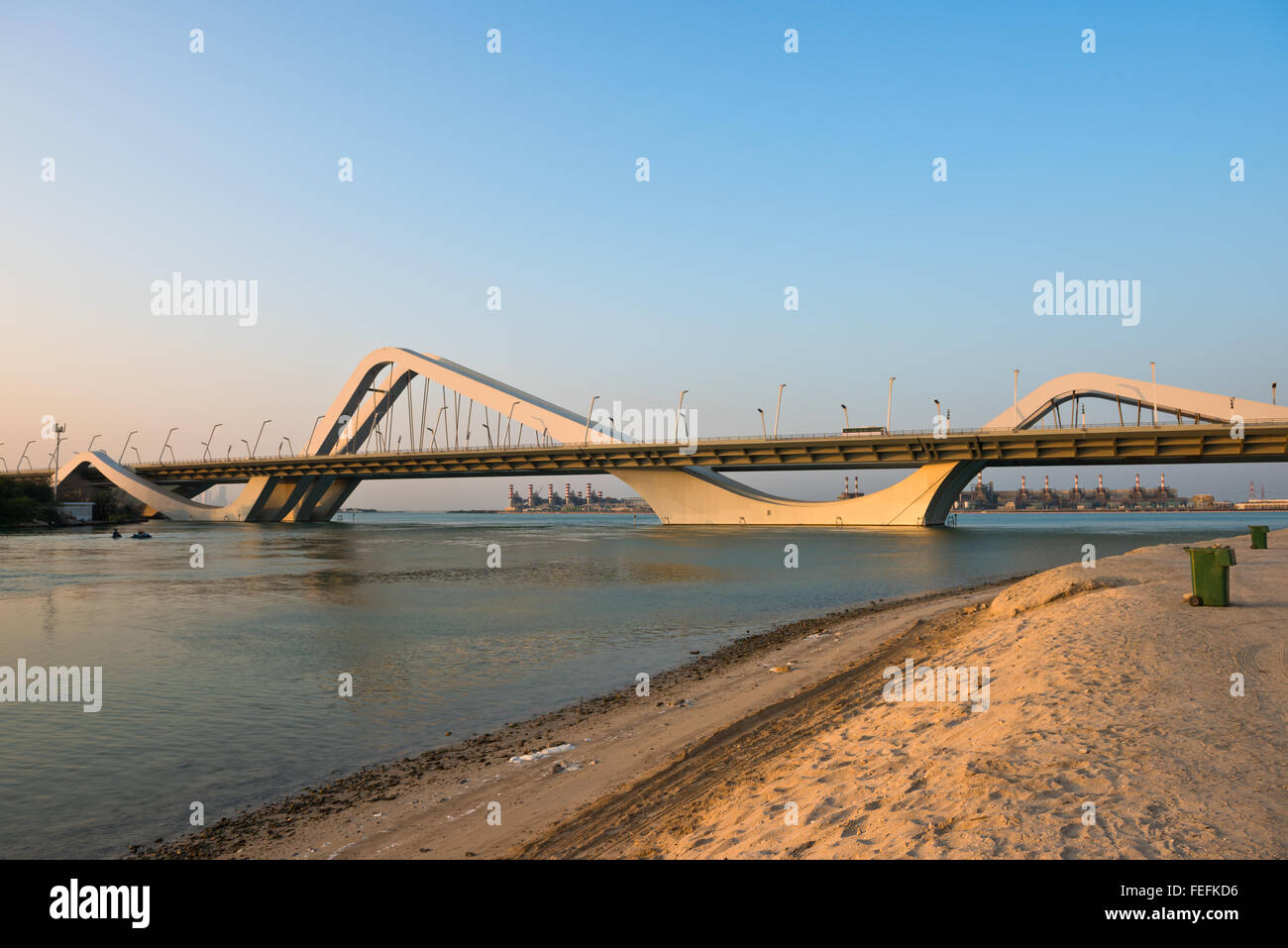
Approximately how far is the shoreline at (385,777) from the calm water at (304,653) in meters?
0.34

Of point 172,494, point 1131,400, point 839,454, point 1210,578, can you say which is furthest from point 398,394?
point 1210,578

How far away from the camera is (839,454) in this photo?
227 ft

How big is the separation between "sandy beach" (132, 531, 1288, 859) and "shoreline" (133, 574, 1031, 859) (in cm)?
4

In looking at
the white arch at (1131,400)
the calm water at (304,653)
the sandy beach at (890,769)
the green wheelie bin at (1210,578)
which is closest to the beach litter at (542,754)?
the sandy beach at (890,769)

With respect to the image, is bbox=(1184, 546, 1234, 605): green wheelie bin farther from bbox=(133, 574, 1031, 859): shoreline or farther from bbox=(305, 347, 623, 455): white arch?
bbox=(305, 347, 623, 455): white arch

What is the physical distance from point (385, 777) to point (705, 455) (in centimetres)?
6739

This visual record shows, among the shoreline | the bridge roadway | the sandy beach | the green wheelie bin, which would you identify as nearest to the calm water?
the shoreline

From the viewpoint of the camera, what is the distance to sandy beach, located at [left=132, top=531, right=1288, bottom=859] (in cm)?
469

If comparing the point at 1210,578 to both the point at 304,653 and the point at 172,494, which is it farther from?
the point at 172,494

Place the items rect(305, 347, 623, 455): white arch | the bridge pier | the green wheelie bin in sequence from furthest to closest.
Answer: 1. rect(305, 347, 623, 455): white arch
2. the bridge pier
3. the green wheelie bin

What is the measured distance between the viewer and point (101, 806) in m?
7.57

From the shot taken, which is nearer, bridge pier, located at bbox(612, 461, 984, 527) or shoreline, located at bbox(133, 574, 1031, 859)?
shoreline, located at bbox(133, 574, 1031, 859)
